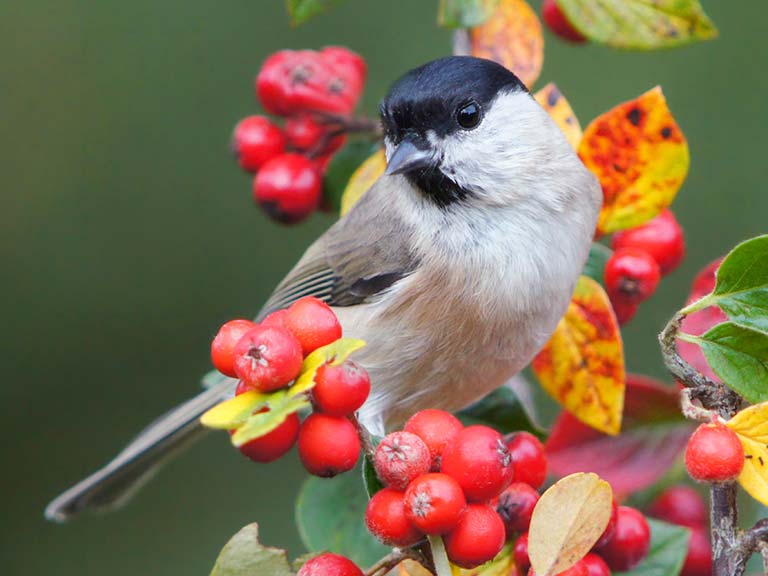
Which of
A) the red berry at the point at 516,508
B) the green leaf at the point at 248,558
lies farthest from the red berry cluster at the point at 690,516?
the green leaf at the point at 248,558

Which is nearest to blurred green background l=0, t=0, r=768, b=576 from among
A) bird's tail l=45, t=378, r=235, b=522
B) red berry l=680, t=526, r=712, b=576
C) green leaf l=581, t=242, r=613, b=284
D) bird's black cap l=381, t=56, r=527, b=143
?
bird's tail l=45, t=378, r=235, b=522

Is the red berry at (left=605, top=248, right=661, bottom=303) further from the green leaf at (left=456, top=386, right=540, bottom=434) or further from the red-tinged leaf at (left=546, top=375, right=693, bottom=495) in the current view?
the green leaf at (left=456, top=386, right=540, bottom=434)

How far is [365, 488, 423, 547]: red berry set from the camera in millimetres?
1231

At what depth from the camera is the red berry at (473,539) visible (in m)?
1.24

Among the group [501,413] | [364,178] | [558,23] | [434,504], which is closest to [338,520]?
[501,413]

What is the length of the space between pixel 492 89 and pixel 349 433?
0.96 meters

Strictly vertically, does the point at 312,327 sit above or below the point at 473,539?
above

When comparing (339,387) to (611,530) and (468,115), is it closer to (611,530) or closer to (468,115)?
(611,530)

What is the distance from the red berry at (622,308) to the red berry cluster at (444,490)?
0.72 m

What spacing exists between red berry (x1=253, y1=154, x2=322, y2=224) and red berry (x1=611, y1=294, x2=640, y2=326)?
619 millimetres

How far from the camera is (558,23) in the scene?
7.27 feet

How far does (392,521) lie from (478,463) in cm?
11

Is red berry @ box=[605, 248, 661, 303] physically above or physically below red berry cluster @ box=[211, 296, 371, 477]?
below

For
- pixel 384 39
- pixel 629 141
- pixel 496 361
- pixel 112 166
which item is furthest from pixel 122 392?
pixel 629 141
